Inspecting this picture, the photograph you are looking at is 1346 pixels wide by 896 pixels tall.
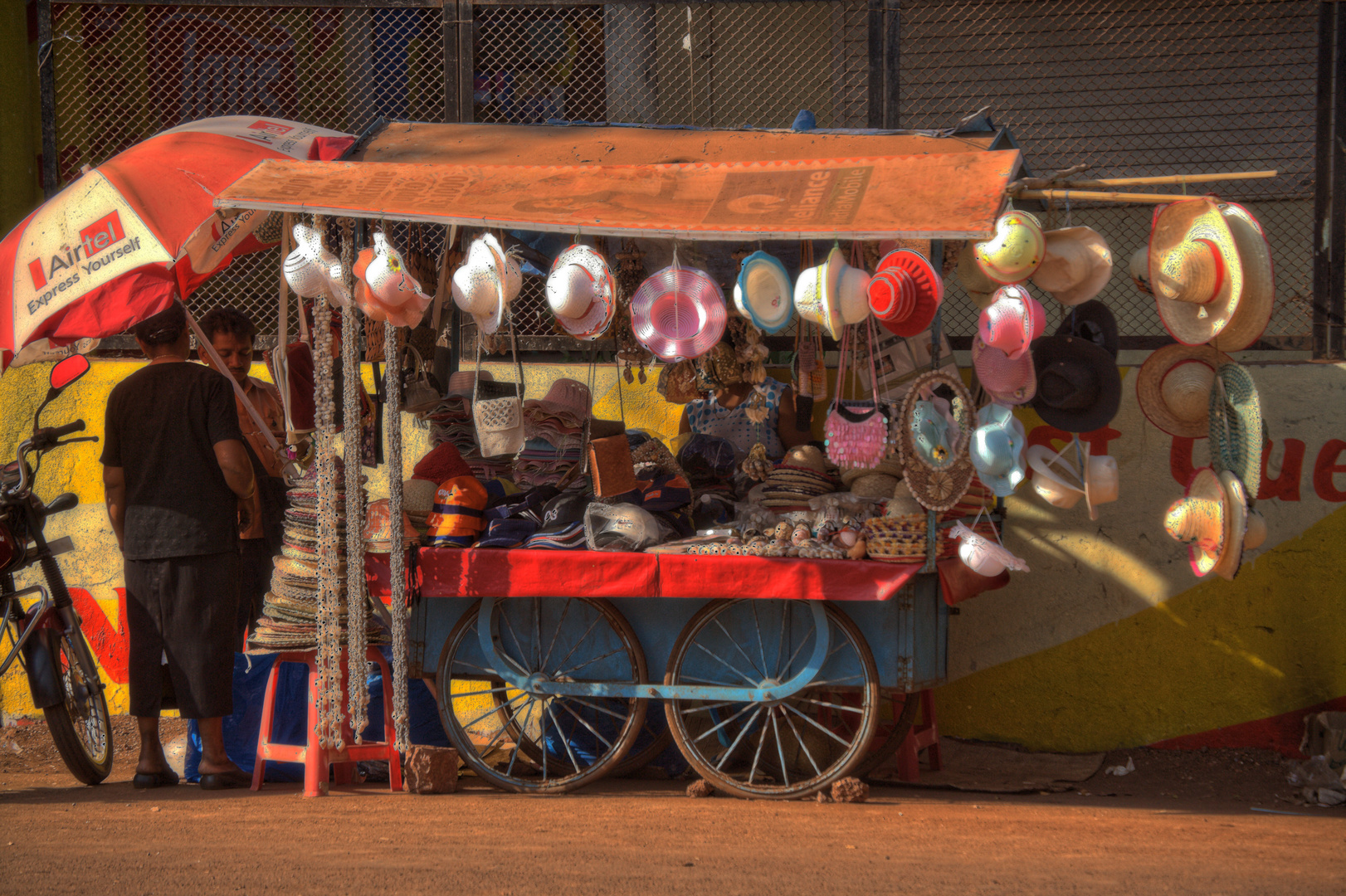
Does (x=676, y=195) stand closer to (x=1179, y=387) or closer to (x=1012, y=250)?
(x=1012, y=250)

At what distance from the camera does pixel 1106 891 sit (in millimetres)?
3748

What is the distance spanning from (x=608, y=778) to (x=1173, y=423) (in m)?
2.91

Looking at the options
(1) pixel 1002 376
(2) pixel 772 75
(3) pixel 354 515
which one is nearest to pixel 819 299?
(1) pixel 1002 376

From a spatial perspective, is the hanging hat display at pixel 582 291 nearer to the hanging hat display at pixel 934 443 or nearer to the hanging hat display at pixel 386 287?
the hanging hat display at pixel 386 287

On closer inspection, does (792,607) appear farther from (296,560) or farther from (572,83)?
(572,83)

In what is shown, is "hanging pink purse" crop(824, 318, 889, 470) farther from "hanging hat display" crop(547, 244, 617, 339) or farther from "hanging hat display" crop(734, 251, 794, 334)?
"hanging hat display" crop(547, 244, 617, 339)

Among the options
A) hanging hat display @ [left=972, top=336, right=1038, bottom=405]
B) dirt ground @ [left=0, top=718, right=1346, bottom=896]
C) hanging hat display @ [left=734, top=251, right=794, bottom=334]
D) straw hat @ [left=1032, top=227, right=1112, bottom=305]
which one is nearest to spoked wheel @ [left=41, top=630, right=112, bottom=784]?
dirt ground @ [left=0, top=718, right=1346, bottom=896]

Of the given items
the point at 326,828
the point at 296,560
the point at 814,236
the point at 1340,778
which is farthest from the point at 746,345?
the point at 1340,778

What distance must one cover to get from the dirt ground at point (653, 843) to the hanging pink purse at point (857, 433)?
141 centimetres

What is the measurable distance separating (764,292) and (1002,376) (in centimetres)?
100

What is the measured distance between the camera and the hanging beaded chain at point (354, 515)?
15.9 ft

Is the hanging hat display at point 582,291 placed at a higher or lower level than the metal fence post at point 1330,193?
lower

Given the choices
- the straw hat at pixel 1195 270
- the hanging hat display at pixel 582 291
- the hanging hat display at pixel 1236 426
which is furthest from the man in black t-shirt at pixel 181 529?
the hanging hat display at pixel 1236 426

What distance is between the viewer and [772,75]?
24.1 feet
